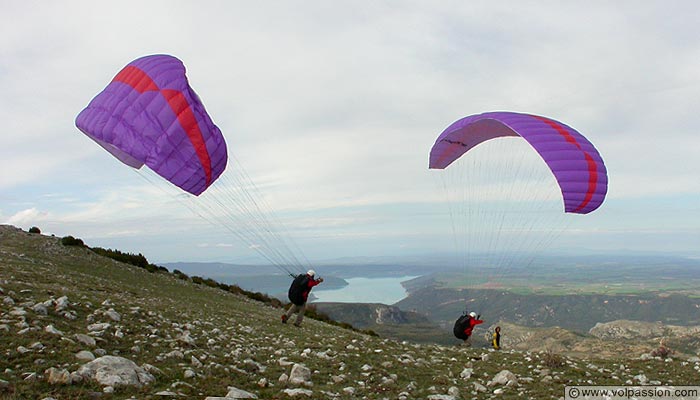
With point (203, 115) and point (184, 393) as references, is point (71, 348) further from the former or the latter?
point (203, 115)

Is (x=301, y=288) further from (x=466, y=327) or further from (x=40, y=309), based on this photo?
(x=40, y=309)

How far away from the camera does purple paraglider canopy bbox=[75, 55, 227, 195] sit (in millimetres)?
10703

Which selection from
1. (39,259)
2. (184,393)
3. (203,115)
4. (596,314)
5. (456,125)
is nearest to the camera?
(184,393)

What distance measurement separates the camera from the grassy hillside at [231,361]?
5680 mm

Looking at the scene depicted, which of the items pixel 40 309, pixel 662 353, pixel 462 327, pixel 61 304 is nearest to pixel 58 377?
pixel 40 309

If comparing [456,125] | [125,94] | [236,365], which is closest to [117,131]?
[125,94]

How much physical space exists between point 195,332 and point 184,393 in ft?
13.7

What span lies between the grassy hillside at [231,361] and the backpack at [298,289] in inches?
57.0

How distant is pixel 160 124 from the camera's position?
10.9 m

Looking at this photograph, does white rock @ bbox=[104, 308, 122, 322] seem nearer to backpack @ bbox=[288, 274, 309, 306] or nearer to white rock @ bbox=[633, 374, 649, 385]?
backpack @ bbox=[288, 274, 309, 306]

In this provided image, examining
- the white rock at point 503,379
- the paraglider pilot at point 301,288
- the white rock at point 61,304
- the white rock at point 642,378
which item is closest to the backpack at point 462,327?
the paraglider pilot at point 301,288

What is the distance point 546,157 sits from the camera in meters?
12.5

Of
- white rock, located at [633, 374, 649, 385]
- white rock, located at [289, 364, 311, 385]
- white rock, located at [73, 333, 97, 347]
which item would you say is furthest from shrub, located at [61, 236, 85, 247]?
white rock, located at [633, 374, 649, 385]

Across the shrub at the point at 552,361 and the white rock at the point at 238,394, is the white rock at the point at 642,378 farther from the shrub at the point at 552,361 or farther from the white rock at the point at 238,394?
the white rock at the point at 238,394
